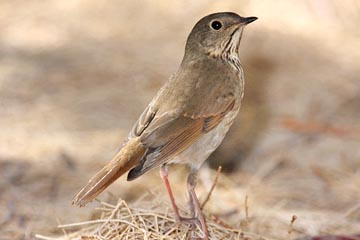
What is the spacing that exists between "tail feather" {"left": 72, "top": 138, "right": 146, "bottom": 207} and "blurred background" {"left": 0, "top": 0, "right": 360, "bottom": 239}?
885mm

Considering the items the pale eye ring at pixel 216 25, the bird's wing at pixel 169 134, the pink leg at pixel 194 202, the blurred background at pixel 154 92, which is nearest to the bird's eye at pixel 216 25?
the pale eye ring at pixel 216 25

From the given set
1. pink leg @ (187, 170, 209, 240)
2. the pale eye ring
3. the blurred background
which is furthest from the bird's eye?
the blurred background

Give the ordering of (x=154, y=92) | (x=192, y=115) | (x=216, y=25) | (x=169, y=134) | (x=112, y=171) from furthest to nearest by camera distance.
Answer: (x=154, y=92) → (x=216, y=25) → (x=192, y=115) → (x=169, y=134) → (x=112, y=171)

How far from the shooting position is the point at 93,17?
9273 millimetres

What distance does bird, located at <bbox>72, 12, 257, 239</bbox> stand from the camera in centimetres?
412

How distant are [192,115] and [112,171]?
1.90 feet

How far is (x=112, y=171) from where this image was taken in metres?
4.04

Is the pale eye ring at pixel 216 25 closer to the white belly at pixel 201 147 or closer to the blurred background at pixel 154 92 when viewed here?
the white belly at pixel 201 147

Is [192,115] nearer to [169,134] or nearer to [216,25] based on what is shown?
[169,134]

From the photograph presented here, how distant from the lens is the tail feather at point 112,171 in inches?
155

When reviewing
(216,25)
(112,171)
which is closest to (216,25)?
(216,25)

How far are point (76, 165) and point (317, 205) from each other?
6.16 ft

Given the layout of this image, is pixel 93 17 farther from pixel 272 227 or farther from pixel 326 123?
pixel 272 227

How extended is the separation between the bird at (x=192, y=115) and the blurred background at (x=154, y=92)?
2.33 feet
